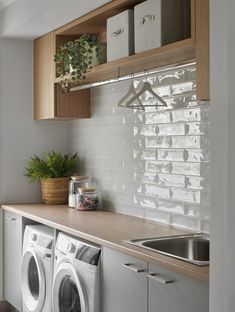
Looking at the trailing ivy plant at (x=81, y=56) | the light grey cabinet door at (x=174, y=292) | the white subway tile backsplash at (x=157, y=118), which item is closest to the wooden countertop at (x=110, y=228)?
the light grey cabinet door at (x=174, y=292)

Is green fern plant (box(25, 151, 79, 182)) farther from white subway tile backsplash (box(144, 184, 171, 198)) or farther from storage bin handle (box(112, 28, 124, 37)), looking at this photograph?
storage bin handle (box(112, 28, 124, 37))

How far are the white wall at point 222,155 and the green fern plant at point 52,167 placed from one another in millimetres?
2917

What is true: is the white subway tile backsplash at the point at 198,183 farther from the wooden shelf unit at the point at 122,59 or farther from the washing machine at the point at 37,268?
the washing machine at the point at 37,268

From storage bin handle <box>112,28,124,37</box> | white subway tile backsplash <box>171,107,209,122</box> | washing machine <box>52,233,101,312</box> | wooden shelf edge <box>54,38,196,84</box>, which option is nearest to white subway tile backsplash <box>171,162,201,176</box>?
white subway tile backsplash <box>171,107,209,122</box>

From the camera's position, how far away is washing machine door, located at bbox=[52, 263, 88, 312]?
3.19 m

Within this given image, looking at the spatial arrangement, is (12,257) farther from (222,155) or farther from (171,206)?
(222,155)

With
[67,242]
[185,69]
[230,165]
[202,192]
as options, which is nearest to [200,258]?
[202,192]

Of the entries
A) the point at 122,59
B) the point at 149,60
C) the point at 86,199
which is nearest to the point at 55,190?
the point at 86,199

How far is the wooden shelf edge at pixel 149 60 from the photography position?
2.92m

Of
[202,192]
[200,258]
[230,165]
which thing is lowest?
[200,258]

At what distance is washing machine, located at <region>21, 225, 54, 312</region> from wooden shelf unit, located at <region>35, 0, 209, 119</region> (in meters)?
1.01

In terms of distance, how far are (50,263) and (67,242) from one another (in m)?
0.37

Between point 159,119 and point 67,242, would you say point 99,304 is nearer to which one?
point 67,242

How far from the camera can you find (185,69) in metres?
3.38
